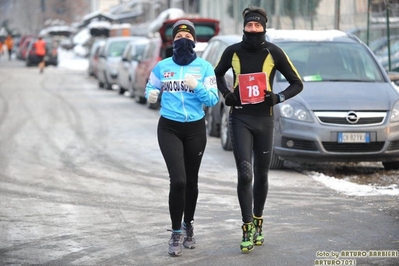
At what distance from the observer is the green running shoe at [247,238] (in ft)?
24.0

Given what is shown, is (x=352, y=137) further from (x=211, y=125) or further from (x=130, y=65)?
(x=130, y=65)

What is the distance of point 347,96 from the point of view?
11.8 meters

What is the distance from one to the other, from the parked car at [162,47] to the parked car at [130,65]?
567 millimetres

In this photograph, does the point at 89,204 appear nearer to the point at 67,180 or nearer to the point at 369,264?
the point at 67,180

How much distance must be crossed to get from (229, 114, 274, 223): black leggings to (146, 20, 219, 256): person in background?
0.95ft

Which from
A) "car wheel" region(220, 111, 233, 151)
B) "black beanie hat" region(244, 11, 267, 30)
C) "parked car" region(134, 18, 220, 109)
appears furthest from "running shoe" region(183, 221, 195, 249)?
"parked car" region(134, 18, 220, 109)

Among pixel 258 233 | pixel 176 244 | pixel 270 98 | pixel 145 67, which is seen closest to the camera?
pixel 176 244

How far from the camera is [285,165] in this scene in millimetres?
12820

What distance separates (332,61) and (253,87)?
5.45 metres

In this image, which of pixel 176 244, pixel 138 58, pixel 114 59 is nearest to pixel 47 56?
pixel 114 59

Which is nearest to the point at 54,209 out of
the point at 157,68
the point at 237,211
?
the point at 237,211

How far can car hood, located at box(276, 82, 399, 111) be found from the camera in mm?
11633

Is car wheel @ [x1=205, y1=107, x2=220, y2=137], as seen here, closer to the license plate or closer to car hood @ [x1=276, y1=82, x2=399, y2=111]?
car hood @ [x1=276, y1=82, x2=399, y2=111]

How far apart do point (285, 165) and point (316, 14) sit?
29.4 feet
